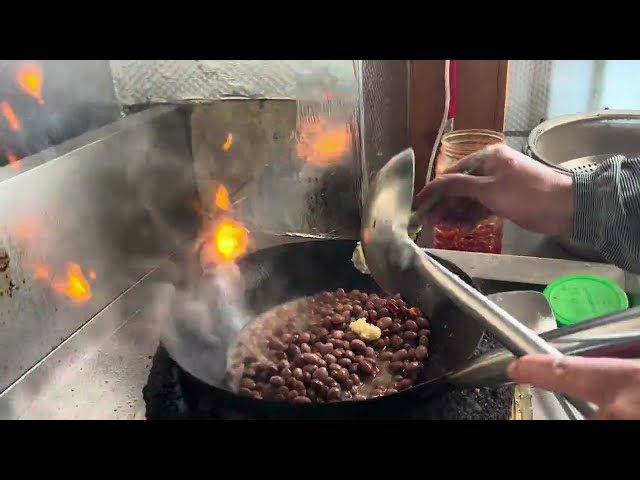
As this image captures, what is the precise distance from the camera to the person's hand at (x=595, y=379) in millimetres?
449

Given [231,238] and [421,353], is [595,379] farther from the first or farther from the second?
[231,238]

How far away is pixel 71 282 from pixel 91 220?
115mm

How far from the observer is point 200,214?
51.2 inches

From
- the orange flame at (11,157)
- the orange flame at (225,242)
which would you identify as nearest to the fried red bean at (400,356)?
the orange flame at (225,242)

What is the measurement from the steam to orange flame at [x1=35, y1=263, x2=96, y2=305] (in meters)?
0.13

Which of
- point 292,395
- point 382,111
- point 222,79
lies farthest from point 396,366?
point 222,79

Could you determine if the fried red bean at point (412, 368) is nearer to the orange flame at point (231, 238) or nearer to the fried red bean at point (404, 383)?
the fried red bean at point (404, 383)

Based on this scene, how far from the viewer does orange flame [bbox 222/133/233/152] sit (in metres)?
1.20

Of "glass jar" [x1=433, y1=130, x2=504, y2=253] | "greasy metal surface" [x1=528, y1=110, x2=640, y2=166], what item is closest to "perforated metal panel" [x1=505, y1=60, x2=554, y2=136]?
"greasy metal surface" [x1=528, y1=110, x2=640, y2=166]

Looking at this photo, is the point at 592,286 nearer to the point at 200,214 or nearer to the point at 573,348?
the point at 573,348

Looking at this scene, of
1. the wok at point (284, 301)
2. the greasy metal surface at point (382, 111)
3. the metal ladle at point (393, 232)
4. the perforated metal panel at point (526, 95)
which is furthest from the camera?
the perforated metal panel at point (526, 95)

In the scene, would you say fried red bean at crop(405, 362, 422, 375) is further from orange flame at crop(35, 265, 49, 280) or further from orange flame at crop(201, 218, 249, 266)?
orange flame at crop(35, 265, 49, 280)

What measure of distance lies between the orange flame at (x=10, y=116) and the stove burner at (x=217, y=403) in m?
0.47

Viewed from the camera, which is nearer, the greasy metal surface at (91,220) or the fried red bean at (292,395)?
the fried red bean at (292,395)
